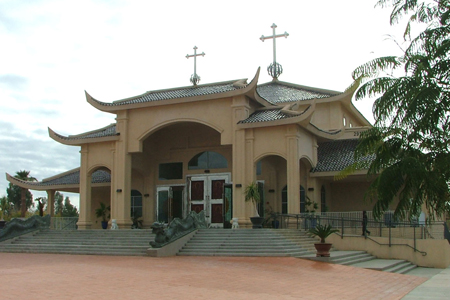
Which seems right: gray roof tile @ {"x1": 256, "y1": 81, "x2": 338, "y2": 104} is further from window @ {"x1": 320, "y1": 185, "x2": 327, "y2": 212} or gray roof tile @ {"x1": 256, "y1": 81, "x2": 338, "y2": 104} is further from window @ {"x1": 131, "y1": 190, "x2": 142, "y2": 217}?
window @ {"x1": 131, "y1": 190, "x2": 142, "y2": 217}

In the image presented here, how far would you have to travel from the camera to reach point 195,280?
12469 mm

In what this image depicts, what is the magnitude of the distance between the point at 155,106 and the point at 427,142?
1660cm

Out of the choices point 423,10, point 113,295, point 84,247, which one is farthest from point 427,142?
point 84,247

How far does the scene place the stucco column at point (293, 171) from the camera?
22.5 metres

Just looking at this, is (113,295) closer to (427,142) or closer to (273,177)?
(427,142)

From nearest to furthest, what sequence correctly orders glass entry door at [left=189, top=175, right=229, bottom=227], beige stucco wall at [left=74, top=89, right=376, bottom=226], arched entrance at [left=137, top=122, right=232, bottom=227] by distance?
beige stucco wall at [left=74, top=89, right=376, bottom=226] < glass entry door at [left=189, top=175, right=229, bottom=227] < arched entrance at [left=137, top=122, right=232, bottom=227]

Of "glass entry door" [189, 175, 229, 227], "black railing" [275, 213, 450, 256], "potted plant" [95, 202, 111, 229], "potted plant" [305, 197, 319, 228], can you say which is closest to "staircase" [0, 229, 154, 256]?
"potted plant" [95, 202, 111, 229]

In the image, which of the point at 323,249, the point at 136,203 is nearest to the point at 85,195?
the point at 136,203

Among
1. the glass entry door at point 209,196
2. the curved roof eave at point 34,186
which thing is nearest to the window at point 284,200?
the glass entry door at point 209,196

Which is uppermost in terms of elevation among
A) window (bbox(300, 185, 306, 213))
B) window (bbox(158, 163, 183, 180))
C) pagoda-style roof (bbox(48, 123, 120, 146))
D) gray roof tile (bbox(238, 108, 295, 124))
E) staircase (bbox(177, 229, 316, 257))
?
gray roof tile (bbox(238, 108, 295, 124))

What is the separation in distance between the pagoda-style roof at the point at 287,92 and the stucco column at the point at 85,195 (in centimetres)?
1066

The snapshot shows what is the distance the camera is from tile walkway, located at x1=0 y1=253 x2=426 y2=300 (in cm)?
1059

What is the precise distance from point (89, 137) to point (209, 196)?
267 inches

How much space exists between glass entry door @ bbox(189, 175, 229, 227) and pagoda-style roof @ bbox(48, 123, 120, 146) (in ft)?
15.7
